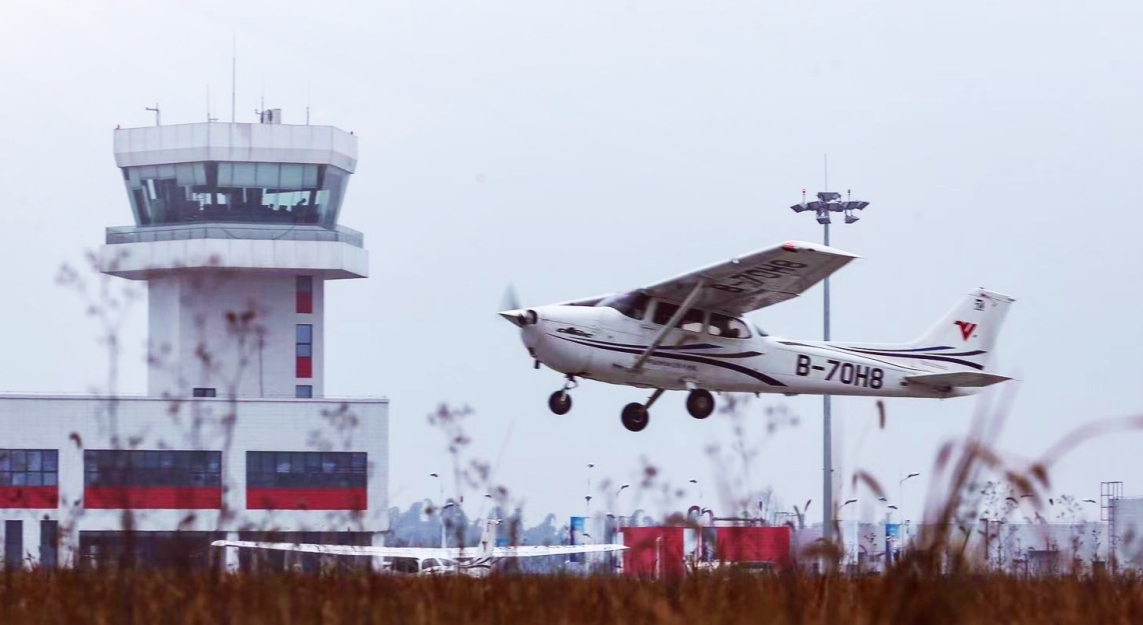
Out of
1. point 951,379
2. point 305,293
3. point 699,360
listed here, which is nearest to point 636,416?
point 699,360

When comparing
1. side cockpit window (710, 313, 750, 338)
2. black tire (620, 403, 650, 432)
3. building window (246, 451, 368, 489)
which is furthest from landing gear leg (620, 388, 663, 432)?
building window (246, 451, 368, 489)

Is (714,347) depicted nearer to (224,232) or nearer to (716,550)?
(716,550)

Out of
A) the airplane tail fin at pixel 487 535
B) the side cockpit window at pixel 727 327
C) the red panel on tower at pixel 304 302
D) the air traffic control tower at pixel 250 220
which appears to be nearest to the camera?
→ the airplane tail fin at pixel 487 535

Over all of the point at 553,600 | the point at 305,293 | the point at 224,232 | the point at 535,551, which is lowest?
the point at 535,551

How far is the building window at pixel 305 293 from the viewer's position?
106 meters

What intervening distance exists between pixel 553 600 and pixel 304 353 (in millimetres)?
95060

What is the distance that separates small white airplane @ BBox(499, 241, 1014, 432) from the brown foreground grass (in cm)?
1703

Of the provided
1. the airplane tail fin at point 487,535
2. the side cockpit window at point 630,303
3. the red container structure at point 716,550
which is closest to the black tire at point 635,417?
the side cockpit window at point 630,303

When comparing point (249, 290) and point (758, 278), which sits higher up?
point (249, 290)

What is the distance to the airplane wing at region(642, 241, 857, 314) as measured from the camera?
29.2 m

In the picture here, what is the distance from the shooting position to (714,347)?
3047 cm

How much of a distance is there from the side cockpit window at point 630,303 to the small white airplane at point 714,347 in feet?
0.05

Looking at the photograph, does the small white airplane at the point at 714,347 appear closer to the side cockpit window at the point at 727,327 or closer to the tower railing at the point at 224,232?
the side cockpit window at the point at 727,327

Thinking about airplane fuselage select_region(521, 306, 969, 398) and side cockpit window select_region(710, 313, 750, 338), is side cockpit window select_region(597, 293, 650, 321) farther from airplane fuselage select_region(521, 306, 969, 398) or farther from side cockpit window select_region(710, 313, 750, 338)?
side cockpit window select_region(710, 313, 750, 338)
